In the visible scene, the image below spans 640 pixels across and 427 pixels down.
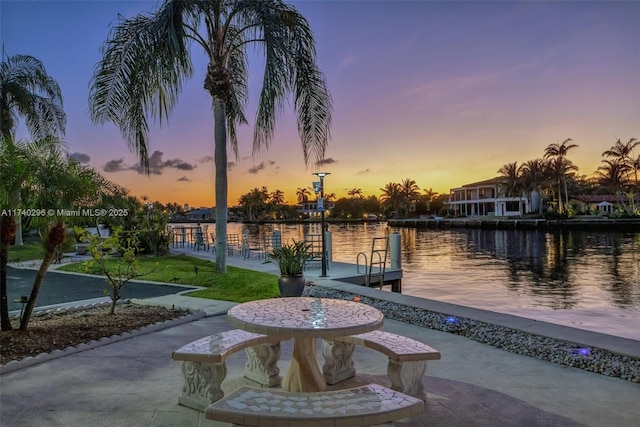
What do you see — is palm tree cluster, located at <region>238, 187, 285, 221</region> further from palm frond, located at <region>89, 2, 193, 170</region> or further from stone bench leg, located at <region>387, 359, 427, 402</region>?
stone bench leg, located at <region>387, 359, 427, 402</region>

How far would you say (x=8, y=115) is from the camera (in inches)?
648

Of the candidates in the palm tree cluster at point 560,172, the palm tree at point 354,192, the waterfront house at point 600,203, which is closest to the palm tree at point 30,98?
the palm tree cluster at point 560,172

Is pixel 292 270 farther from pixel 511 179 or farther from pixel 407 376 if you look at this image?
pixel 511 179

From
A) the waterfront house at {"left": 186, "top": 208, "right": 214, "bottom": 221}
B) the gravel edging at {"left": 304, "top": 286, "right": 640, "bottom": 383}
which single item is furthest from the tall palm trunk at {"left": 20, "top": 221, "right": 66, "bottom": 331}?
the waterfront house at {"left": 186, "top": 208, "right": 214, "bottom": 221}

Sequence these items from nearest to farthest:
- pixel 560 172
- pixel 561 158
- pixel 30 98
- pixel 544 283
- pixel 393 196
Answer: pixel 544 283, pixel 30 98, pixel 561 158, pixel 560 172, pixel 393 196

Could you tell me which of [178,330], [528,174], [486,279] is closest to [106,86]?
[178,330]

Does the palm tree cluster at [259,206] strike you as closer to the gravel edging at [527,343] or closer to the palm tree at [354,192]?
the palm tree at [354,192]

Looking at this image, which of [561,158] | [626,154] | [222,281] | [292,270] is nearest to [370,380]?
[292,270]

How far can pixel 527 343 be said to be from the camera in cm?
461

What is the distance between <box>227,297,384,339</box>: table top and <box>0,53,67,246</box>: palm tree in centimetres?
1641

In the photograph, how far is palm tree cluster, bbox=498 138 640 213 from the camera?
55.8 m

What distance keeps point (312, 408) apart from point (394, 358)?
1.07m

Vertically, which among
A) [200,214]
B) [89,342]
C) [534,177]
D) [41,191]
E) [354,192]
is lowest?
[89,342]

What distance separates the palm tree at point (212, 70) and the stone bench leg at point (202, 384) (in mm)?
5776
